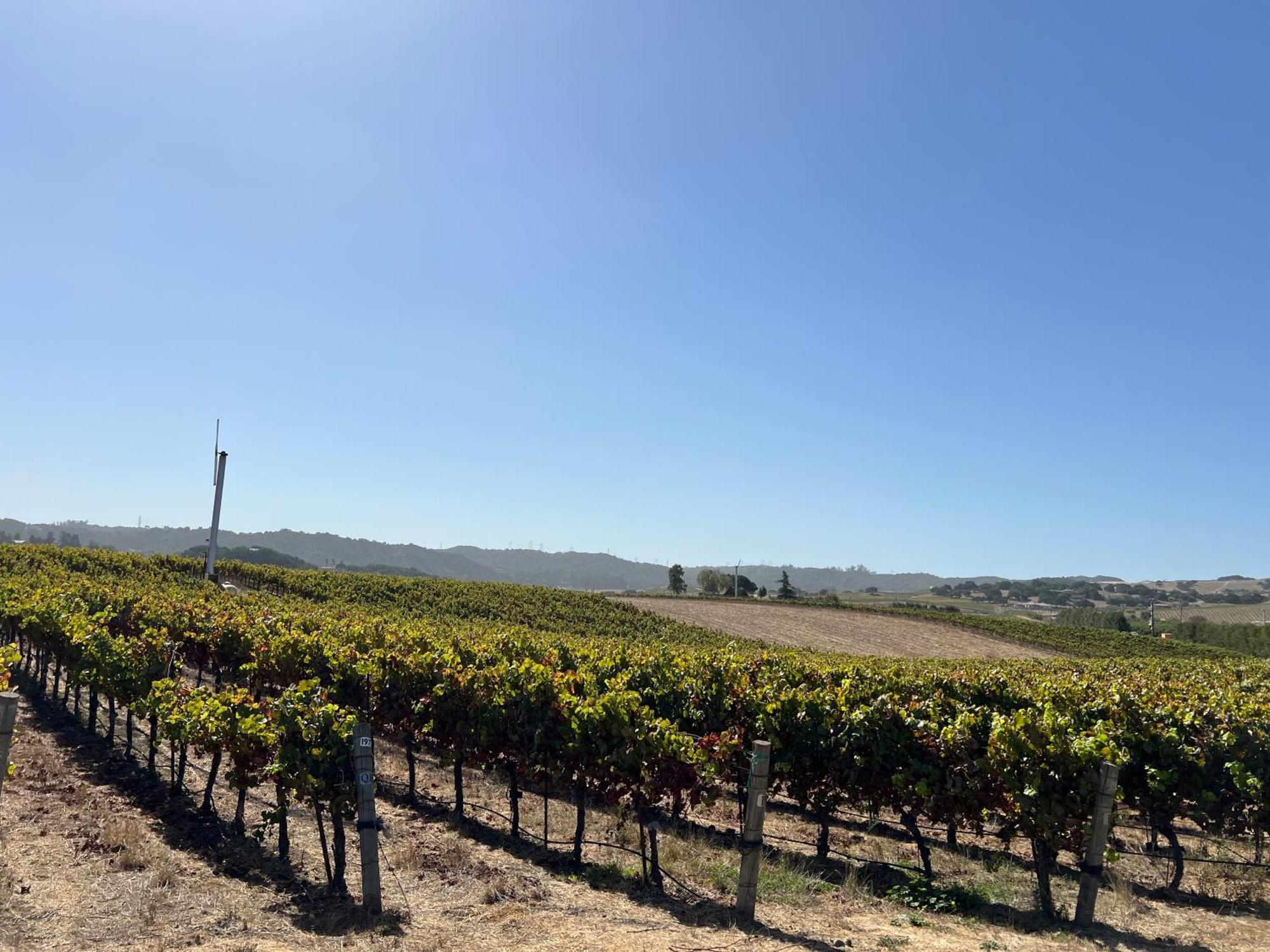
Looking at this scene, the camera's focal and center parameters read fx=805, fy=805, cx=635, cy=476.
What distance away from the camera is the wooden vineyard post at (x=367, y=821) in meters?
7.32

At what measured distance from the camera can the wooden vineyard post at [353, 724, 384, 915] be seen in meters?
7.32

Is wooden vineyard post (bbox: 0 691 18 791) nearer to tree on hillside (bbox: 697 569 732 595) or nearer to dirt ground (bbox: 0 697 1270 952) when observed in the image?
dirt ground (bbox: 0 697 1270 952)

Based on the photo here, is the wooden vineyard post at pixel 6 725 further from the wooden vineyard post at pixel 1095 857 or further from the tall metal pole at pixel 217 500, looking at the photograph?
the tall metal pole at pixel 217 500

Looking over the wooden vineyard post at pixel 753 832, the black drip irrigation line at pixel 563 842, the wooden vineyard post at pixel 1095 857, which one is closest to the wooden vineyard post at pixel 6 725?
the black drip irrigation line at pixel 563 842

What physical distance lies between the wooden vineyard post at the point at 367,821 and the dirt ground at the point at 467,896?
194 mm

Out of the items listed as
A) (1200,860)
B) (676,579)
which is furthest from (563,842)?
(676,579)

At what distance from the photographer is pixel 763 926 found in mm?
7148

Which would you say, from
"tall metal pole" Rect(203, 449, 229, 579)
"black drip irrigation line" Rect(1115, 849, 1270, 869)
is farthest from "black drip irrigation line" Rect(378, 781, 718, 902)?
"tall metal pole" Rect(203, 449, 229, 579)

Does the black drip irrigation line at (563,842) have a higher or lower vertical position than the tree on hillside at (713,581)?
higher

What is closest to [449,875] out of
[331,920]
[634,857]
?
[331,920]

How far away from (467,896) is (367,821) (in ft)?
4.41

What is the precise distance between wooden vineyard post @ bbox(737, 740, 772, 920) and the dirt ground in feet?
0.67

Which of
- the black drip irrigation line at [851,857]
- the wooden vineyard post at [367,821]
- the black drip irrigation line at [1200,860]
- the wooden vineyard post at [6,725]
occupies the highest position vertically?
the wooden vineyard post at [6,725]

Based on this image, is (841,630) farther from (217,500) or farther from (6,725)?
(6,725)
